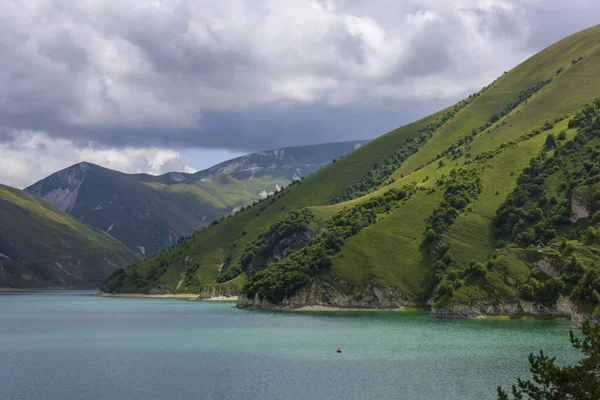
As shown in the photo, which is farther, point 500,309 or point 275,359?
point 500,309

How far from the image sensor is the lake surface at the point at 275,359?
81625mm

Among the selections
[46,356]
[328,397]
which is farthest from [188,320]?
[328,397]

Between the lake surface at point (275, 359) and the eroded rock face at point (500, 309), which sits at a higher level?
the eroded rock face at point (500, 309)

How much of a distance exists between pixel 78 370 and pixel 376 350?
168ft

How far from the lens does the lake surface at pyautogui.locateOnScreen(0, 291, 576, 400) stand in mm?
81625

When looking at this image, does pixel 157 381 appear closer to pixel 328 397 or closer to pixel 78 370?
pixel 78 370

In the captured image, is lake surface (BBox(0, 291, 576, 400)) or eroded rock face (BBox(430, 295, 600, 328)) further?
eroded rock face (BBox(430, 295, 600, 328))

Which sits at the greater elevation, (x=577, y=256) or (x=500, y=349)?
(x=577, y=256)

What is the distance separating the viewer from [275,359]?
10800 centimetres

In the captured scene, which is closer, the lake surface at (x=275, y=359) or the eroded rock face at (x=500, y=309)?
the lake surface at (x=275, y=359)

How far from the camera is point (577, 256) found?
176 meters

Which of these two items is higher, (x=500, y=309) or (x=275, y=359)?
(x=500, y=309)

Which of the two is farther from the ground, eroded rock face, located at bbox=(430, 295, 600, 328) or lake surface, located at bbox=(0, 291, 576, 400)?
eroded rock face, located at bbox=(430, 295, 600, 328)

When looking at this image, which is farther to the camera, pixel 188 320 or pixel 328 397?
pixel 188 320
